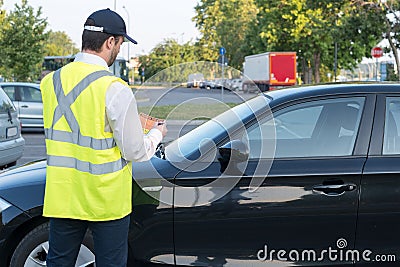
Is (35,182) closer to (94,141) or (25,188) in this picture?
(25,188)

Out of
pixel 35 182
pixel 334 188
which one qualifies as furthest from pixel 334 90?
pixel 35 182

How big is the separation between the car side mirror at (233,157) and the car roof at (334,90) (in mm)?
468

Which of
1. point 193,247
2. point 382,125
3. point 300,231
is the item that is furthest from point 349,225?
point 193,247

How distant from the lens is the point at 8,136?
8.34 metres

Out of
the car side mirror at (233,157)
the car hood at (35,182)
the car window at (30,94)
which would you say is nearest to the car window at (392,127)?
the car side mirror at (233,157)

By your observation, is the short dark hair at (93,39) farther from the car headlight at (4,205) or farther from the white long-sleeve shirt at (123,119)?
the car headlight at (4,205)

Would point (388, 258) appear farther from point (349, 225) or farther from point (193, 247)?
point (193, 247)

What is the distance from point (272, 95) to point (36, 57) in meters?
32.3

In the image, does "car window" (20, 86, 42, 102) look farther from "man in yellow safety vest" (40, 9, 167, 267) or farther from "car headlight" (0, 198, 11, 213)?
"man in yellow safety vest" (40, 9, 167, 267)

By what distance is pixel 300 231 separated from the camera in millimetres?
3732

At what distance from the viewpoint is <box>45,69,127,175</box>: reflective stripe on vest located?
9.16 feet

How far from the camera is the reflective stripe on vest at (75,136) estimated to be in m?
2.79

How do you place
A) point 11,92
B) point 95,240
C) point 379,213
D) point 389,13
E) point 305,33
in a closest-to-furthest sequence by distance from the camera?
point 95,240
point 379,213
point 11,92
point 389,13
point 305,33

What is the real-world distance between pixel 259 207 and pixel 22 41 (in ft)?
107
